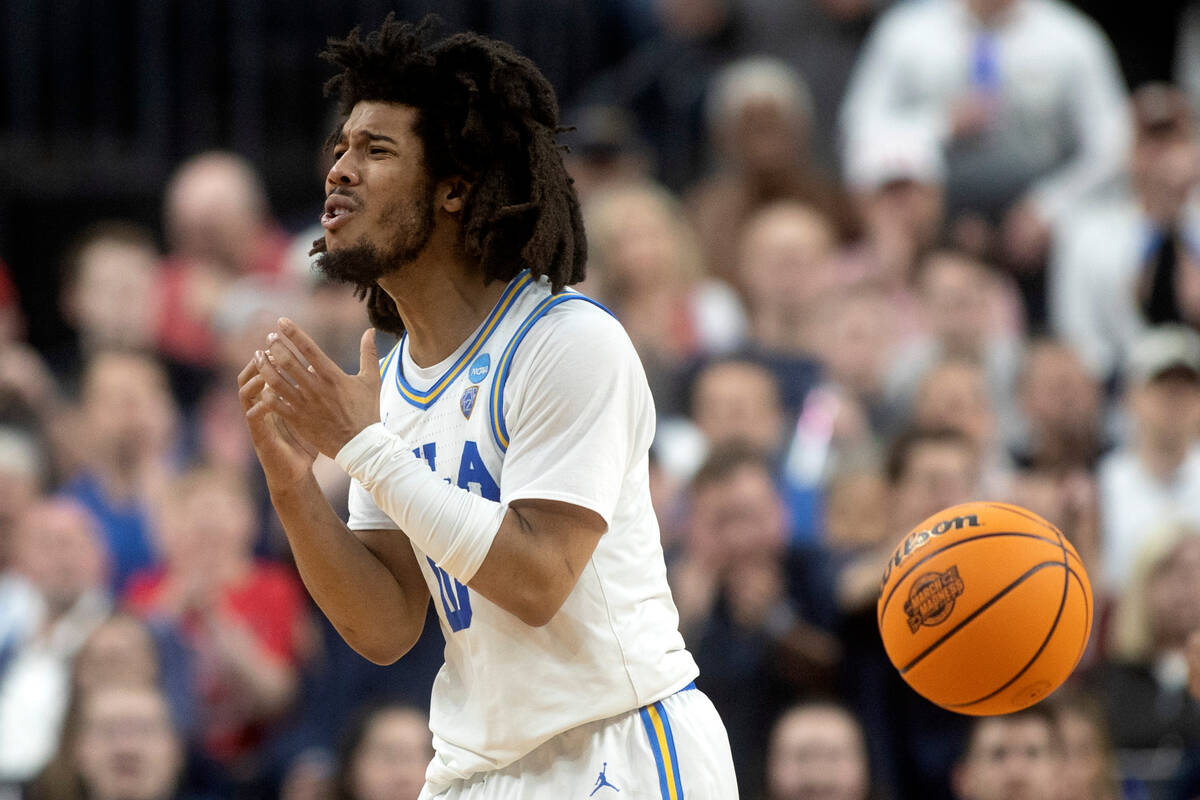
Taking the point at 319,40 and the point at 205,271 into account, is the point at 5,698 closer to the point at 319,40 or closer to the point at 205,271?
the point at 205,271

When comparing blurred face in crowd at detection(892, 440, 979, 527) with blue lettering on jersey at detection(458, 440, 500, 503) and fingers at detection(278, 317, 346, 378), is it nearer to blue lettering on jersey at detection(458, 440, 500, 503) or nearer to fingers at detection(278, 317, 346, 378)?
blue lettering on jersey at detection(458, 440, 500, 503)

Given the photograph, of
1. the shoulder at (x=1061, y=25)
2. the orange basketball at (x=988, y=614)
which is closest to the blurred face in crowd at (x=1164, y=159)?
the shoulder at (x=1061, y=25)

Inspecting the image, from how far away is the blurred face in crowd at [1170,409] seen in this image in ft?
25.6

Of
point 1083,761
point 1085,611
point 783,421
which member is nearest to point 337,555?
point 1085,611

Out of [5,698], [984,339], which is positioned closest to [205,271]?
[5,698]

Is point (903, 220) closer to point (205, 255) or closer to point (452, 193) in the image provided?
point (205, 255)

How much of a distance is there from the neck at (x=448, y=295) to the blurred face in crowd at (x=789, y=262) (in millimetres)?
4764

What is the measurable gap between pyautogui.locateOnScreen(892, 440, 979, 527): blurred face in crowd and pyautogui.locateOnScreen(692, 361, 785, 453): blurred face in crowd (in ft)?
3.10

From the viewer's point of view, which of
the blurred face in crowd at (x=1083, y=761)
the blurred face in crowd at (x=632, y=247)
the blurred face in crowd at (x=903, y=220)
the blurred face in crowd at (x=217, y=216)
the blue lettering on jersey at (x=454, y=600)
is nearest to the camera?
the blue lettering on jersey at (x=454, y=600)

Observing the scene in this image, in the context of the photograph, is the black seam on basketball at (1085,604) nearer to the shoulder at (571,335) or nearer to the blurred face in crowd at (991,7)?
the shoulder at (571,335)

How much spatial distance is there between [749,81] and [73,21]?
434 centimetres

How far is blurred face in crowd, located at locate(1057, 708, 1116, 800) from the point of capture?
642cm

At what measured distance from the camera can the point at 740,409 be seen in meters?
8.02

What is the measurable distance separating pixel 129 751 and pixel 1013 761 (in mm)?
3486
